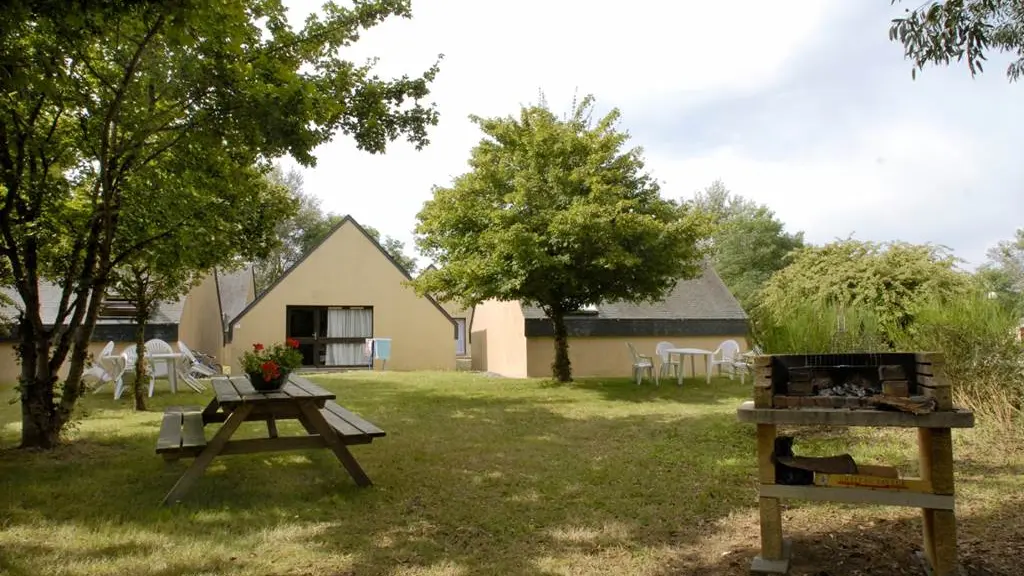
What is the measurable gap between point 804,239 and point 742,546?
4060 centimetres

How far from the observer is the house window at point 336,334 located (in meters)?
21.5

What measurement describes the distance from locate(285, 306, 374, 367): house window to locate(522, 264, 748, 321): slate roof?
7205mm

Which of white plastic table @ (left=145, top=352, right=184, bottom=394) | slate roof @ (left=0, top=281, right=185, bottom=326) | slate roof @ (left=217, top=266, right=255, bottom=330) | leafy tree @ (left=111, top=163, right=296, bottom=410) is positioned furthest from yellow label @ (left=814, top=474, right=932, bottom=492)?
slate roof @ (left=217, top=266, right=255, bottom=330)

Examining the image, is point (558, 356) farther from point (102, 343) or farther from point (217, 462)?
point (102, 343)

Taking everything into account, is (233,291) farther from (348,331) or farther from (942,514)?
(942,514)

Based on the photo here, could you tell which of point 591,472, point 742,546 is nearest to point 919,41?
point 742,546

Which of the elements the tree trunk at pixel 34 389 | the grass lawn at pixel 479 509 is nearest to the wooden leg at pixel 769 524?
the grass lawn at pixel 479 509

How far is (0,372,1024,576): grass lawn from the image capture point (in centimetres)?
354

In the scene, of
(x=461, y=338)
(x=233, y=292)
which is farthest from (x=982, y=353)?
(x=461, y=338)

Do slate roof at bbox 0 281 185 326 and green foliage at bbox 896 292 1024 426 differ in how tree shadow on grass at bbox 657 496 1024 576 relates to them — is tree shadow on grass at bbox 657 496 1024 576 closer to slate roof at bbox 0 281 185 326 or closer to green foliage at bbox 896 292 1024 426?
green foliage at bbox 896 292 1024 426

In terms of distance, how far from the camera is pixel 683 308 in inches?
719

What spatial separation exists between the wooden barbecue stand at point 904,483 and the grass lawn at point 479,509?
7.7 inches

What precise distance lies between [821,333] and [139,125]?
788 cm

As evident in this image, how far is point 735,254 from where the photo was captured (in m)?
38.2
